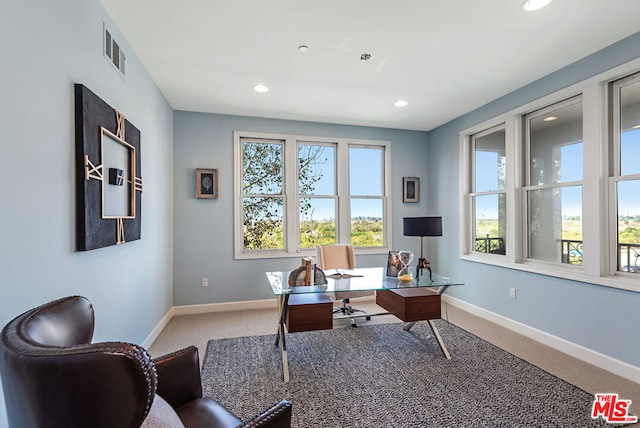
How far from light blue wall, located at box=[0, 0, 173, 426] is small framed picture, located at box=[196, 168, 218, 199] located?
1505mm

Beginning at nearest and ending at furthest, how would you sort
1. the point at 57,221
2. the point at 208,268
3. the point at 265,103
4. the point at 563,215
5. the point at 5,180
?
the point at 5,180, the point at 57,221, the point at 563,215, the point at 265,103, the point at 208,268

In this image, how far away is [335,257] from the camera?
384 cm

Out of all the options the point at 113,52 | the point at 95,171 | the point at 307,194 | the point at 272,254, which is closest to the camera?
the point at 95,171

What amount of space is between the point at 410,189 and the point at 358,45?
2.78 m

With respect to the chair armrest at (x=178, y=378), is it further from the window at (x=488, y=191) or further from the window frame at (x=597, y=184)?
the window at (x=488, y=191)

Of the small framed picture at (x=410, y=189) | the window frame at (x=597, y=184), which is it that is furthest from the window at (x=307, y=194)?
the window frame at (x=597, y=184)

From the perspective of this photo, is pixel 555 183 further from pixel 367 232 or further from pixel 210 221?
pixel 210 221

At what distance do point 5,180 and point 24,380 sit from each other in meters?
0.92

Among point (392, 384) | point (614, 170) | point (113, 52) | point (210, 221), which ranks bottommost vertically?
point (392, 384)

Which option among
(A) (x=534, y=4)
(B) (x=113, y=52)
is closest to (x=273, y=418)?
(B) (x=113, y=52)

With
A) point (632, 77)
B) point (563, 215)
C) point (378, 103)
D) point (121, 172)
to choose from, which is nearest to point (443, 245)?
point (563, 215)

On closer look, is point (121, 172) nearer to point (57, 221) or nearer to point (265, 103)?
point (57, 221)

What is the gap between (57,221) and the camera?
151 centimetres

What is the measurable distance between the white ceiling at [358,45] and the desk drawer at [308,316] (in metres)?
2.09
